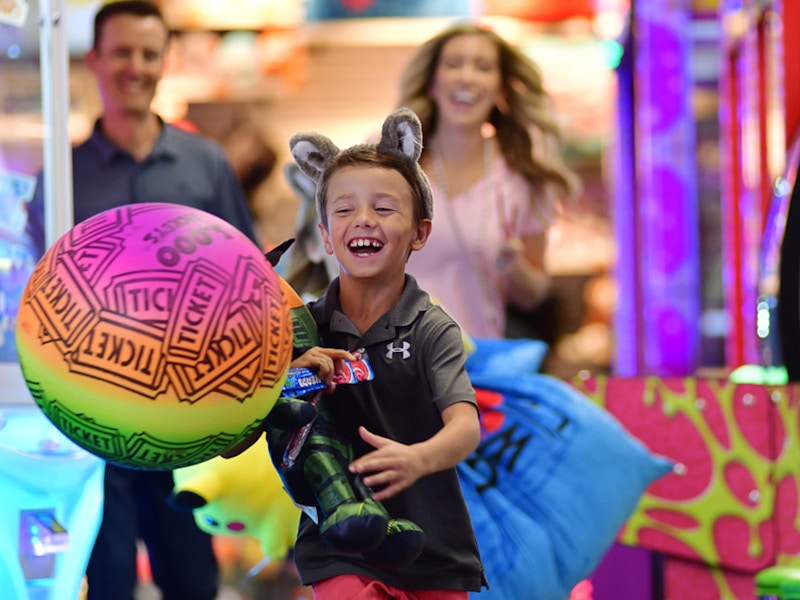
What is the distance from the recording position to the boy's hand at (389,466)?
4.61 ft

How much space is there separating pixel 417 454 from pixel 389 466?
0.15 feet

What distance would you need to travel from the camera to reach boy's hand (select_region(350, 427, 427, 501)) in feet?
4.61

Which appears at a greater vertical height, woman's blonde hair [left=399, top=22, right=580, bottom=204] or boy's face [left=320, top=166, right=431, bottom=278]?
woman's blonde hair [left=399, top=22, right=580, bottom=204]

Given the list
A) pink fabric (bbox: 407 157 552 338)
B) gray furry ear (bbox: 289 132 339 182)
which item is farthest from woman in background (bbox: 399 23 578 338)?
gray furry ear (bbox: 289 132 339 182)

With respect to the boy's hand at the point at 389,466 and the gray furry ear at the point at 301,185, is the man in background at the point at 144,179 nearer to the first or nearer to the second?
the gray furry ear at the point at 301,185

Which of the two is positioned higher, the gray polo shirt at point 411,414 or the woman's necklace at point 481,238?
the woman's necklace at point 481,238

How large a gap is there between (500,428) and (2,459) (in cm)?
103

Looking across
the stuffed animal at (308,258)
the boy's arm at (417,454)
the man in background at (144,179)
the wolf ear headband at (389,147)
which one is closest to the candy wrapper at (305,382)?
the boy's arm at (417,454)

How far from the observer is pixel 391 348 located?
5.26 ft

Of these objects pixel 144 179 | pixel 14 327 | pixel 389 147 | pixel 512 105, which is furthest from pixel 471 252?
pixel 389 147

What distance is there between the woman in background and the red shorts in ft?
4.42

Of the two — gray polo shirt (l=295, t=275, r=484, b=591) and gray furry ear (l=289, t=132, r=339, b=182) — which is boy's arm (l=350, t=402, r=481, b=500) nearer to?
gray polo shirt (l=295, t=275, r=484, b=591)

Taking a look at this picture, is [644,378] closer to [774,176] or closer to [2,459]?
[774,176]

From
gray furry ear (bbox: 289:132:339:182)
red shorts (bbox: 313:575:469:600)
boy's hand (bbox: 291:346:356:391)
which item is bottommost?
red shorts (bbox: 313:575:469:600)
